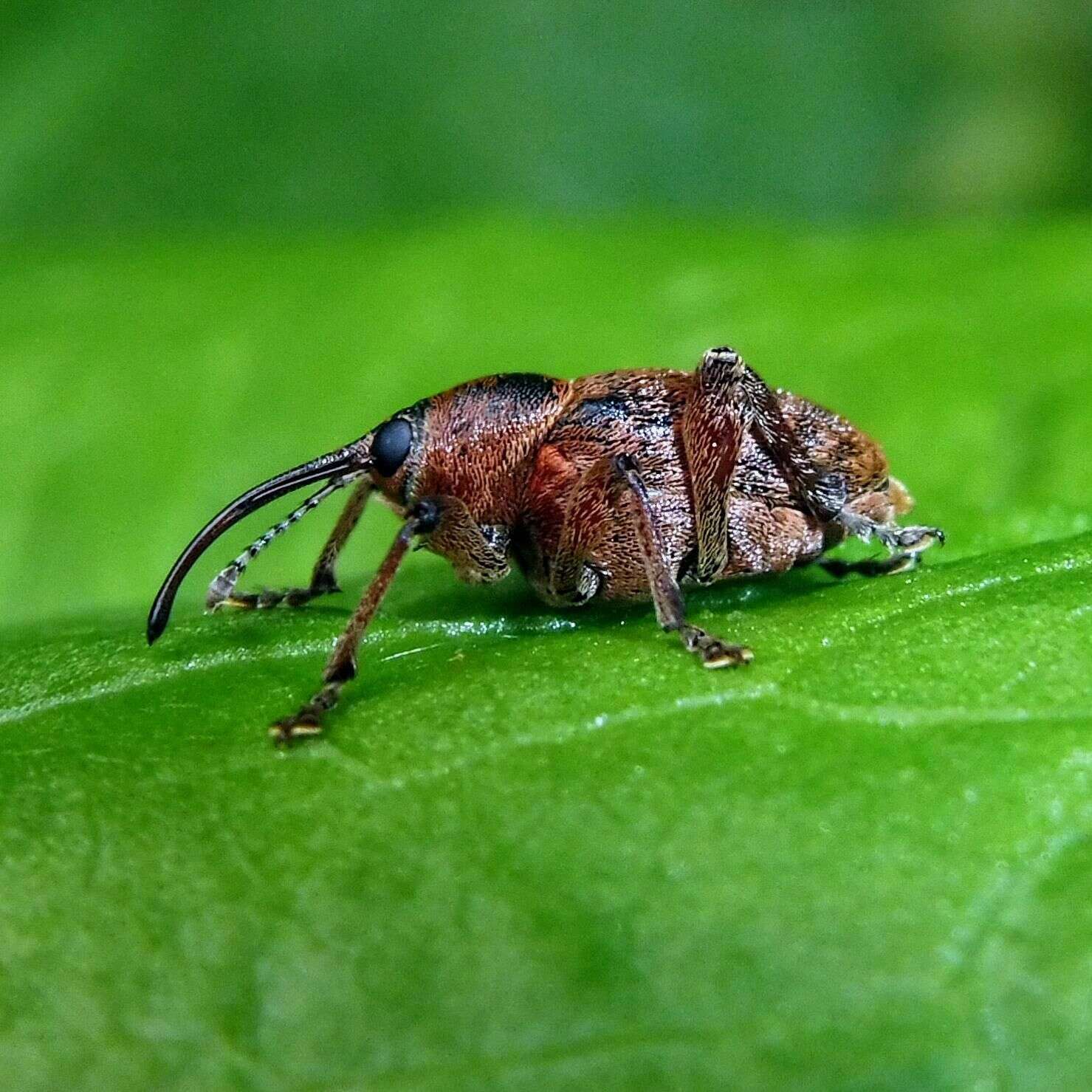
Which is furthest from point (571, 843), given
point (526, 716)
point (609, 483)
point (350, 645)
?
point (609, 483)

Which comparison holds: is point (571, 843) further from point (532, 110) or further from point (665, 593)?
point (532, 110)

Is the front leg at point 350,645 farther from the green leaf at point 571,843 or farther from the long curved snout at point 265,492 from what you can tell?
the long curved snout at point 265,492

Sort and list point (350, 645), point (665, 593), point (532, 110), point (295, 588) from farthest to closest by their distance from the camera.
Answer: point (532, 110), point (295, 588), point (665, 593), point (350, 645)

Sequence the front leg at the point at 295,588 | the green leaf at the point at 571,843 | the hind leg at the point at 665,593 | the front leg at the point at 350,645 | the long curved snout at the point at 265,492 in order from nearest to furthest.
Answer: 1. the green leaf at the point at 571,843
2. the front leg at the point at 350,645
3. the hind leg at the point at 665,593
4. the long curved snout at the point at 265,492
5. the front leg at the point at 295,588

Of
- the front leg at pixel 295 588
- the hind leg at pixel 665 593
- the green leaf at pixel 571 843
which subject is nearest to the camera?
the green leaf at pixel 571 843

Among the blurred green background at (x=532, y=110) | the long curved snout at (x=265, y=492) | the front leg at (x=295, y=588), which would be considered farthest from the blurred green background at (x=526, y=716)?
the blurred green background at (x=532, y=110)

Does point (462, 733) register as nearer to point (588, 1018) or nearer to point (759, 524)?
point (588, 1018)

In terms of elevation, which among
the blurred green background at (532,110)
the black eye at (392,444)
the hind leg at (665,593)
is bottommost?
the hind leg at (665,593)
